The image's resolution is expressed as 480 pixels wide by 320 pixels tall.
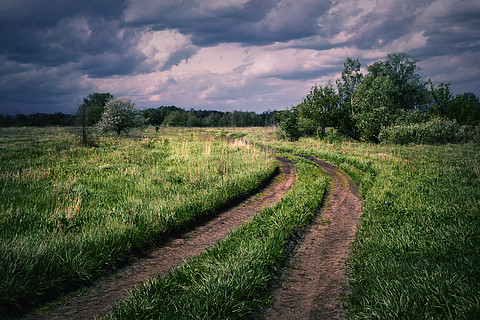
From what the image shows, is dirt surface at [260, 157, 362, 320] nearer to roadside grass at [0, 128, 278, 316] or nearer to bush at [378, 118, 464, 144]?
roadside grass at [0, 128, 278, 316]

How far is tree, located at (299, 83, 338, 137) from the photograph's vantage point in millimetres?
36094

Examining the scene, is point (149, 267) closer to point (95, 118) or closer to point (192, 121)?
point (95, 118)

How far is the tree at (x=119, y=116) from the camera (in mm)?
33812

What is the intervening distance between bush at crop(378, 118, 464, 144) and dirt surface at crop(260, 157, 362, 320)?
25.4 meters

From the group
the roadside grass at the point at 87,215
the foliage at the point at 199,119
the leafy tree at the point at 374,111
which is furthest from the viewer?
the foliage at the point at 199,119

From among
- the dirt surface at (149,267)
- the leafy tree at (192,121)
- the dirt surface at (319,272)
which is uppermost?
the leafy tree at (192,121)

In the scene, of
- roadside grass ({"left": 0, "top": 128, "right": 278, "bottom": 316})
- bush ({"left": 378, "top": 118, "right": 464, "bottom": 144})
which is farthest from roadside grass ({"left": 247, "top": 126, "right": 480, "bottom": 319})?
bush ({"left": 378, "top": 118, "right": 464, "bottom": 144})

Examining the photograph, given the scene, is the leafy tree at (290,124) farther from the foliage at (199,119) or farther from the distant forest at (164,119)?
the foliage at (199,119)

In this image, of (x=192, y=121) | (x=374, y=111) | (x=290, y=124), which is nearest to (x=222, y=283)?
(x=374, y=111)

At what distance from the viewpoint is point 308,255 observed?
5.18 meters

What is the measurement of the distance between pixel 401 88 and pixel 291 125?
27.3m

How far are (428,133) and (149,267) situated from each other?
32.8m

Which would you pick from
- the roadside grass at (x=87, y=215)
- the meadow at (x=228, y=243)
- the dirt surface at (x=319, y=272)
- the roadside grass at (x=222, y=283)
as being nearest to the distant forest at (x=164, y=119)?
the roadside grass at (x=87, y=215)

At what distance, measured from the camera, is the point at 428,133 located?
2681cm
